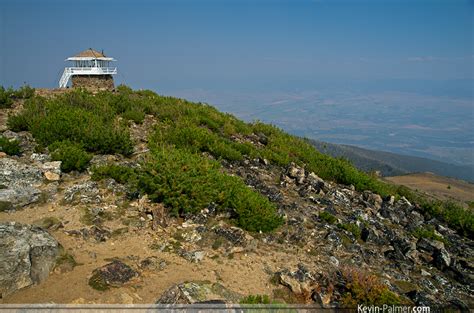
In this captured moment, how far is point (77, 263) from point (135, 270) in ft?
4.03

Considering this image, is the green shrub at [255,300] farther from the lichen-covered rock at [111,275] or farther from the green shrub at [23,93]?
the green shrub at [23,93]

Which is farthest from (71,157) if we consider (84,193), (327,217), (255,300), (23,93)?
(23,93)

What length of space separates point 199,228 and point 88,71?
1221 inches

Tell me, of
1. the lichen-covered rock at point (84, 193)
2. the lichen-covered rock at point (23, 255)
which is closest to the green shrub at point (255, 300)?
the lichen-covered rock at point (23, 255)

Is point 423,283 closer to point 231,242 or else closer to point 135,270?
point 231,242

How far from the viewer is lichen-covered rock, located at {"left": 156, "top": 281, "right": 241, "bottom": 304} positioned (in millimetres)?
6402

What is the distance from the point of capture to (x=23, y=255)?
6.86 meters

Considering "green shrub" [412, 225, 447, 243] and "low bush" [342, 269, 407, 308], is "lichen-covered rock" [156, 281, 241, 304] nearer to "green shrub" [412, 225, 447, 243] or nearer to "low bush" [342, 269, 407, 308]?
"low bush" [342, 269, 407, 308]

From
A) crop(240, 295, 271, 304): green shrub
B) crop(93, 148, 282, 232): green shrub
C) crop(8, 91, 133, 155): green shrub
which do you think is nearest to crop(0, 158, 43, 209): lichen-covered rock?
crop(8, 91, 133, 155): green shrub

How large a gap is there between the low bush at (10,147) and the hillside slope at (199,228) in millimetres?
51

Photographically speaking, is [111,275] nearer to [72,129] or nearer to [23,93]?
[72,129]

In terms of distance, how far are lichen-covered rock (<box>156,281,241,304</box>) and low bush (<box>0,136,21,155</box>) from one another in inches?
340

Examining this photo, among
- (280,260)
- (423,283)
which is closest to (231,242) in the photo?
(280,260)

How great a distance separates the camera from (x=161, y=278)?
735 cm
